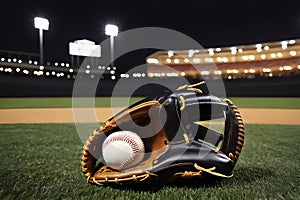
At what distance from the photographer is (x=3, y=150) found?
7.29 ft

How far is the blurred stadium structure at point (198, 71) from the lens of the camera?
1108 centimetres

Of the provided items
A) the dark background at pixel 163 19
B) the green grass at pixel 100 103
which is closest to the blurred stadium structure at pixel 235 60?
the dark background at pixel 163 19

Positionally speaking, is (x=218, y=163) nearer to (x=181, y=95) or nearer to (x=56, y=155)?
(x=181, y=95)

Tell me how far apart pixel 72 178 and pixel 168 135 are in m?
0.59

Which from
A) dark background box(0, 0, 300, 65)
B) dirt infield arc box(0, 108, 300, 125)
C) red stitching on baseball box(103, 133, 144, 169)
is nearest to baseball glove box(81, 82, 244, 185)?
red stitching on baseball box(103, 133, 144, 169)

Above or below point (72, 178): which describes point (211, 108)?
above

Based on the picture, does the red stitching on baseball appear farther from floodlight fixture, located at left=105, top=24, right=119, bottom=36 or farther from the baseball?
floodlight fixture, located at left=105, top=24, right=119, bottom=36

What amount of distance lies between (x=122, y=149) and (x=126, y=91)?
1249 cm

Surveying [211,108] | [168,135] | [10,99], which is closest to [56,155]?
[168,135]

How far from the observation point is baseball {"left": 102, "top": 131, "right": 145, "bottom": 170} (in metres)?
1.25

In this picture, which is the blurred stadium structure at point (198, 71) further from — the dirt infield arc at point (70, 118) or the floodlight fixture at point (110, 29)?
the dirt infield arc at point (70, 118)

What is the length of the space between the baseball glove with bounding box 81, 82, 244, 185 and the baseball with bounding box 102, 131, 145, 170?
0.13 feet

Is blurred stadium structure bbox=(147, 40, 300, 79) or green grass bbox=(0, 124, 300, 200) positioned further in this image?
blurred stadium structure bbox=(147, 40, 300, 79)

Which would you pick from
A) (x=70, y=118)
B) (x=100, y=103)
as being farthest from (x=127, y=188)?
(x=100, y=103)
